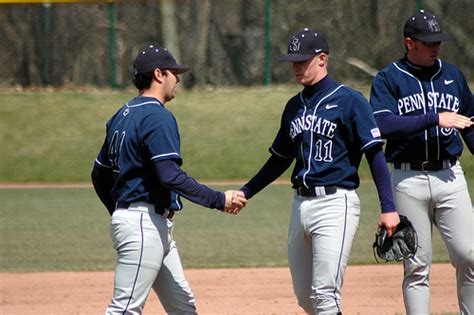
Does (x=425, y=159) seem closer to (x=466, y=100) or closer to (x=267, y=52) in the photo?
(x=466, y=100)

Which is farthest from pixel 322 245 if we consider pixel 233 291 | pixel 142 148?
pixel 233 291

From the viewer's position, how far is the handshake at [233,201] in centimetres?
549

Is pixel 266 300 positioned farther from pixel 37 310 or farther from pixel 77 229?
pixel 77 229

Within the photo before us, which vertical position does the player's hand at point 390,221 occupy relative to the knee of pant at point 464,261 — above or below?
above

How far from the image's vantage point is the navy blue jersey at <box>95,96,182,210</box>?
5062mm

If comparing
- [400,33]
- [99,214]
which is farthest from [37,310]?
[400,33]

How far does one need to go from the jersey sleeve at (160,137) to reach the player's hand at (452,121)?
171 centimetres

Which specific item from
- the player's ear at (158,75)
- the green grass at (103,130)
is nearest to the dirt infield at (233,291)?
the player's ear at (158,75)

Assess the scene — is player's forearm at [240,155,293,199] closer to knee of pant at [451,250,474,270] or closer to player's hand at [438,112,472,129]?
player's hand at [438,112,472,129]

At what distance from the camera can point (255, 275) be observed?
9.05 metres

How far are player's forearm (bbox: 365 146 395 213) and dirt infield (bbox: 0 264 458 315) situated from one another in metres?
2.30

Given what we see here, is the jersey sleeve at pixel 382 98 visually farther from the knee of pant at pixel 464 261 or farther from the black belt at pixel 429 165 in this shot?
the knee of pant at pixel 464 261

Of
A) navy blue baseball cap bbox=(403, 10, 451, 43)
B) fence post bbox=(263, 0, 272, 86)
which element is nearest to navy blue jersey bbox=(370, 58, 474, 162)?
navy blue baseball cap bbox=(403, 10, 451, 43)

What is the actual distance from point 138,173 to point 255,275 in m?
4.08
